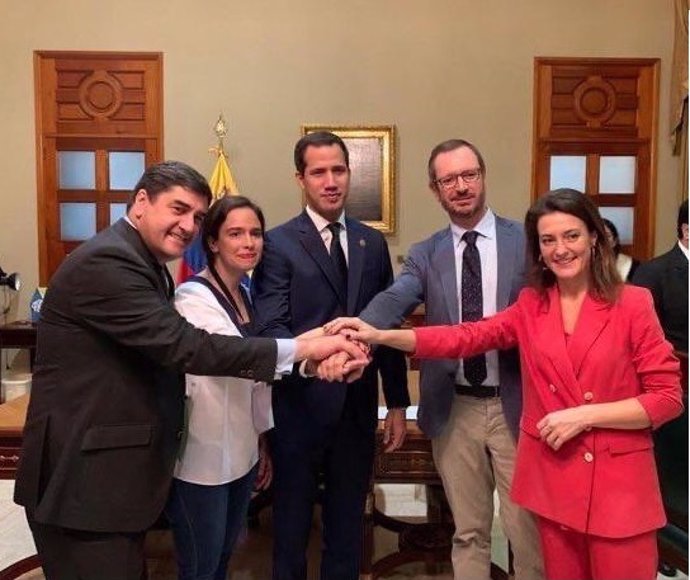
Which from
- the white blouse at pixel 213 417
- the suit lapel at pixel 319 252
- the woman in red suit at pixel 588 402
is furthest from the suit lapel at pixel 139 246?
the woman in red suit at pixel 588 402

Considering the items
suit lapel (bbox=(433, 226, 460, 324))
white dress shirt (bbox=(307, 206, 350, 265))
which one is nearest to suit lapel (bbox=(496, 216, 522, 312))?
suit lapel (bbox=(433, 226, 460, 324))

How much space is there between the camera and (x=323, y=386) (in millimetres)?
1972

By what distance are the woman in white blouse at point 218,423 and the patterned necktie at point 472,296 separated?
563 mm

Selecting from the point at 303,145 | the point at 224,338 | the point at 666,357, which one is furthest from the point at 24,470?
the point at 666,357

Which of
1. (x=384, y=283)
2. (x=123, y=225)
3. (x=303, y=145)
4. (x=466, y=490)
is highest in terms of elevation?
(x=303, y=145)

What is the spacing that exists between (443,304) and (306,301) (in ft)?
1.30

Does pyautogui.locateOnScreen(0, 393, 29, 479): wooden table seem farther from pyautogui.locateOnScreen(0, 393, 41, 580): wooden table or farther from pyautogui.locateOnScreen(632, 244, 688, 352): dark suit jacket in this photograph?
pyautogui.locateOnScreen(632, 244, 688, 352): dark suit jacket

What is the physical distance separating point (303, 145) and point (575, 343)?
3.23 ft

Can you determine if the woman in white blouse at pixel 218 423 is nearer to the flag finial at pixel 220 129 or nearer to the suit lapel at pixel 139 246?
the suit lapel at pixel 139 246

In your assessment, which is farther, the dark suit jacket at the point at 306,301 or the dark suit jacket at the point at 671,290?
the dark suit jacket at the point at 671,290

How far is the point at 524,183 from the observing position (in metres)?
5.42

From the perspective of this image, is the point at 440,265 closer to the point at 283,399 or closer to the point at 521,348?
the point at 521,348

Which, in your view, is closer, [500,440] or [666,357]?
[666,357]

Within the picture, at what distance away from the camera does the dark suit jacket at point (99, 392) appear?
1439 mm
